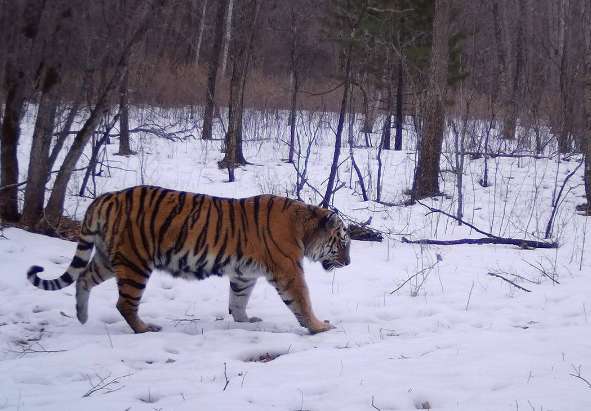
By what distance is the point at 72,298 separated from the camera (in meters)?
5.96

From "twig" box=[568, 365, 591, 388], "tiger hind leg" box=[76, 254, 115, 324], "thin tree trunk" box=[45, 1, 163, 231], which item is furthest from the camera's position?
"thin tree trunk" box=[45, 1, 163, 231]

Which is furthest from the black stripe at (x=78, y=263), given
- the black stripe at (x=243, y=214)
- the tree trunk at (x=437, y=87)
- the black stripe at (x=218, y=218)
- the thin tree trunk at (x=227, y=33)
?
the thin tree trunk at (x=227, y=33)

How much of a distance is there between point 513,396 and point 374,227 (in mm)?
6308

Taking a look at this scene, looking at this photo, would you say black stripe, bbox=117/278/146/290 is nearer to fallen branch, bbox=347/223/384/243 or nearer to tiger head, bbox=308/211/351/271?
tiger head, bbox=308/211/351/271

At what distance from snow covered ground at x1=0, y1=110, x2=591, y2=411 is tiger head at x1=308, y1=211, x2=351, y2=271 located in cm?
54

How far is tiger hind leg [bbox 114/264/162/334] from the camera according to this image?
17.0 ft

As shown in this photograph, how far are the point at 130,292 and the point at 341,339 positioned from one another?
1790mm

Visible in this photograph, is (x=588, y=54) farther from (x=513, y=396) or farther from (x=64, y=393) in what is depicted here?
(x=64, y=393)

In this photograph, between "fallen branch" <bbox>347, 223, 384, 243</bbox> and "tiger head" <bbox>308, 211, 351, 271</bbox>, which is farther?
"fallen branch" <bbox>347, 223, 384, 243</bbox>

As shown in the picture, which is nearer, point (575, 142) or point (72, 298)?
point (72, 298)

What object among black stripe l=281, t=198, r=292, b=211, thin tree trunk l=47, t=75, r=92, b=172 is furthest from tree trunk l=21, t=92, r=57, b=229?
black stripe l=281, t=198, r=292, b=211

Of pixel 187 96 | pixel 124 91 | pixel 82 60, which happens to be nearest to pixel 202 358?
pixel 82 60

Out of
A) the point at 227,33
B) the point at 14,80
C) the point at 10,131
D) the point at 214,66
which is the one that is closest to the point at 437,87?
the point at 14,80

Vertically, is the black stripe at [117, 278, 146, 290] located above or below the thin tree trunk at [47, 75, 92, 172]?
below
